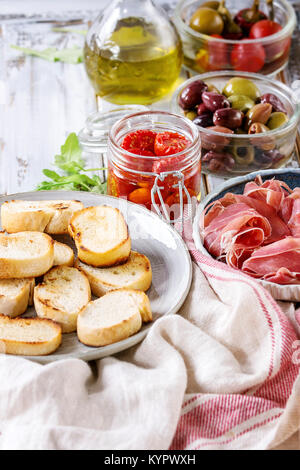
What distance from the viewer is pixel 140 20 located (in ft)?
6.12

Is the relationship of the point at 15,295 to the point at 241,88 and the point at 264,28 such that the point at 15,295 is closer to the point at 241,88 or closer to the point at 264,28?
the point at 241,88

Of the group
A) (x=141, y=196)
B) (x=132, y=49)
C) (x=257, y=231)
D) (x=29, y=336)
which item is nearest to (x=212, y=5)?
(x=132, y=49)

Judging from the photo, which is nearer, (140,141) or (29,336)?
(29,336)

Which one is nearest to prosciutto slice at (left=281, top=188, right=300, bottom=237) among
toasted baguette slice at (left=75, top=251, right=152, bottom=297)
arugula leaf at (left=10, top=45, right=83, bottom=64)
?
toasted baguette slice at (left=75, top=251, right=152, bottom=297)

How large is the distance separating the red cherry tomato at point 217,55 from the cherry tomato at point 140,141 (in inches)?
24.7

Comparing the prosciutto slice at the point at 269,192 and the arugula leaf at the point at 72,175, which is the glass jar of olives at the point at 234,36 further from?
the prosciutto slice at the point at 269,192

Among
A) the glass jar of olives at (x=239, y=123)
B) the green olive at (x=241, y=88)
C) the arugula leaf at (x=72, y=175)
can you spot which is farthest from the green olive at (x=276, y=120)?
the arugula leaf at (x=72, y=175)

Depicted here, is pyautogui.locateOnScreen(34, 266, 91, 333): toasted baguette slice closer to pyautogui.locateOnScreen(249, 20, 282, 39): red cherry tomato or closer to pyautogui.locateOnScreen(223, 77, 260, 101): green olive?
pyautogui.locateOnScreen(223, 77, 260, 101): green olive

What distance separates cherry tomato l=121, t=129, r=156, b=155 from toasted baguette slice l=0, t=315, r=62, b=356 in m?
0.53

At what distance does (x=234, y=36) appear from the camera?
2.07m

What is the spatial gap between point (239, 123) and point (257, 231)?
473mm

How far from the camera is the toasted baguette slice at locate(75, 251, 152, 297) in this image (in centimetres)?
120
